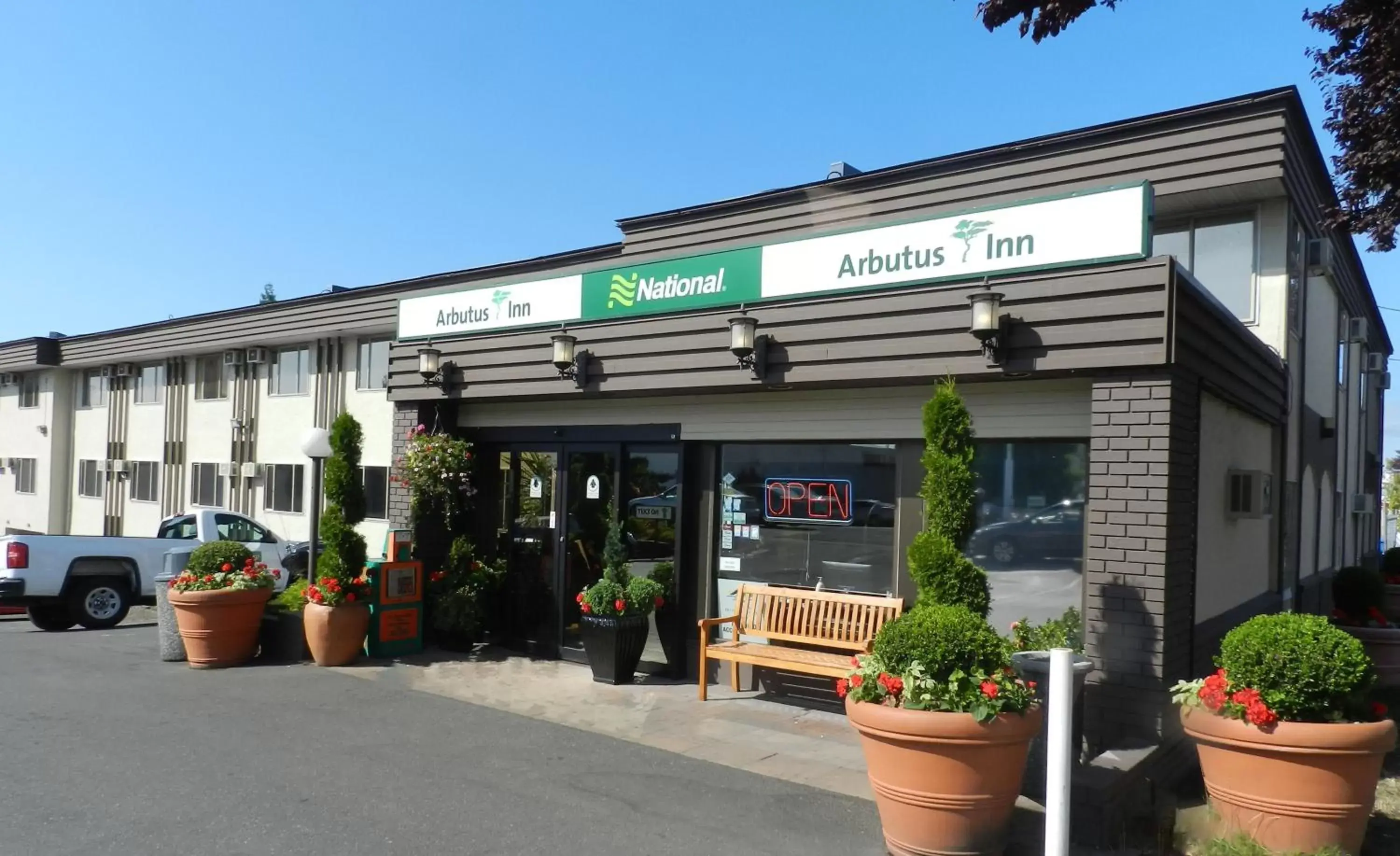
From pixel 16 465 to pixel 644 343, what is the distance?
85.2 ft

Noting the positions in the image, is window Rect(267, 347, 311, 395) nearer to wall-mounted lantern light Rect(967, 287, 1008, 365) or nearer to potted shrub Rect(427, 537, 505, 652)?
potted shrub Rect(427, 537, 505, 652)

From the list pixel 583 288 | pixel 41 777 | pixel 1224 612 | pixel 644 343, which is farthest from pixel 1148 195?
pixel 41 777

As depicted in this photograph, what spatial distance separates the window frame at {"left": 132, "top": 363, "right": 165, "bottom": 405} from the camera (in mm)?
24031

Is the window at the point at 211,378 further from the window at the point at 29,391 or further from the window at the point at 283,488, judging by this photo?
the window at the point at 29,391

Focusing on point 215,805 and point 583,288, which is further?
point 583,288

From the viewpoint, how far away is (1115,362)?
21.7 feet

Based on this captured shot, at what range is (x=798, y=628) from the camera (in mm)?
8555

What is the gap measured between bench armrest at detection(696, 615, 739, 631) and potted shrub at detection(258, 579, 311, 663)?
4127mm

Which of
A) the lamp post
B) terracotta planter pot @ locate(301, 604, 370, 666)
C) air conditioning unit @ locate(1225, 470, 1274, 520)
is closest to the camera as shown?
air conditioning unit @ locate(1225, 470, 1274, 520)

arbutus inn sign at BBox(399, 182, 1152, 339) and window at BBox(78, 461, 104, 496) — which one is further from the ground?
arbutus inn sign at BBox(399, 182, 1152, 339)

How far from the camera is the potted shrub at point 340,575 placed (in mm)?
9992

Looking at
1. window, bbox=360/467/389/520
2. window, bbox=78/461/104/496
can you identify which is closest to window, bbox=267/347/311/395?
window, bbox=360/467/389/520

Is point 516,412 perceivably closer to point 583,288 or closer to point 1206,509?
point 583,288

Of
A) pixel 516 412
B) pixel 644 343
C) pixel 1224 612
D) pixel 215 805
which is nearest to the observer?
pixel 215 805
